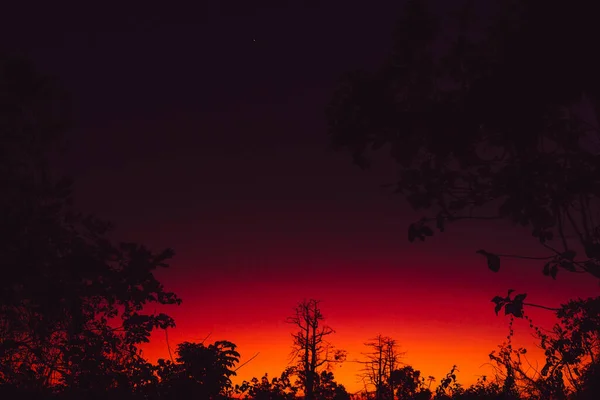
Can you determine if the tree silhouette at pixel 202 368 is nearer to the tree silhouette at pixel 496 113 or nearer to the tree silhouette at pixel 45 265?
the tree silhouette at pixel 45 265

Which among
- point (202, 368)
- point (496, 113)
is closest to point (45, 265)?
point (496, 113)

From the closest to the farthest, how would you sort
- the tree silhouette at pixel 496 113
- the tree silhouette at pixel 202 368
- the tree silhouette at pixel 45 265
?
1. the tree silhouette at pixel 496 113
2. the tree silhouette at pixel 45 265
3. the tree silhouette at pixel 202 368

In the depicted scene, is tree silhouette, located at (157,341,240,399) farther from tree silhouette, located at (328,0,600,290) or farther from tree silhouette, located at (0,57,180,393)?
tree silhouette, located at (328,0,600,290)

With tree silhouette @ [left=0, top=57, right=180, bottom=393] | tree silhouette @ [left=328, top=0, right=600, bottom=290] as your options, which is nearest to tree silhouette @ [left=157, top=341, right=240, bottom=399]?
tree silhouette @ [left=0, top=57, right=180, bottom=393]

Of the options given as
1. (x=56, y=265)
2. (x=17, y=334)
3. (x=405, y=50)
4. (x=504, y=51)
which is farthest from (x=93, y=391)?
(x=504, y=51)

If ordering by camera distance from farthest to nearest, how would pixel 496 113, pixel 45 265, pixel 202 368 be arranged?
pixel 202 368 < pixel 45 265 < pixel 496 113

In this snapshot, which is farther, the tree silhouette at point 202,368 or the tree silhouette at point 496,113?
the tree silhouette at point 202,368

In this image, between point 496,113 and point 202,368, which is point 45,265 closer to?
point 496,113

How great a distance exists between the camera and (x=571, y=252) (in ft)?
10.7

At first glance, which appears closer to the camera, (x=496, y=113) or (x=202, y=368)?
(x=496, y=113)

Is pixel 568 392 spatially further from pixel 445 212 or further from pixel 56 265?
pixel 56 265

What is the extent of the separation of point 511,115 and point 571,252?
90 centimetres

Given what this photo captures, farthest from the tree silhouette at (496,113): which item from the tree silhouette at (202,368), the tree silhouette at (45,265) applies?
the tree silhouette at (202,368)

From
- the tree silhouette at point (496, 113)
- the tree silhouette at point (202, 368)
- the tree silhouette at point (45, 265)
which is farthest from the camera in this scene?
the tree silhouette at point (202, 368)
